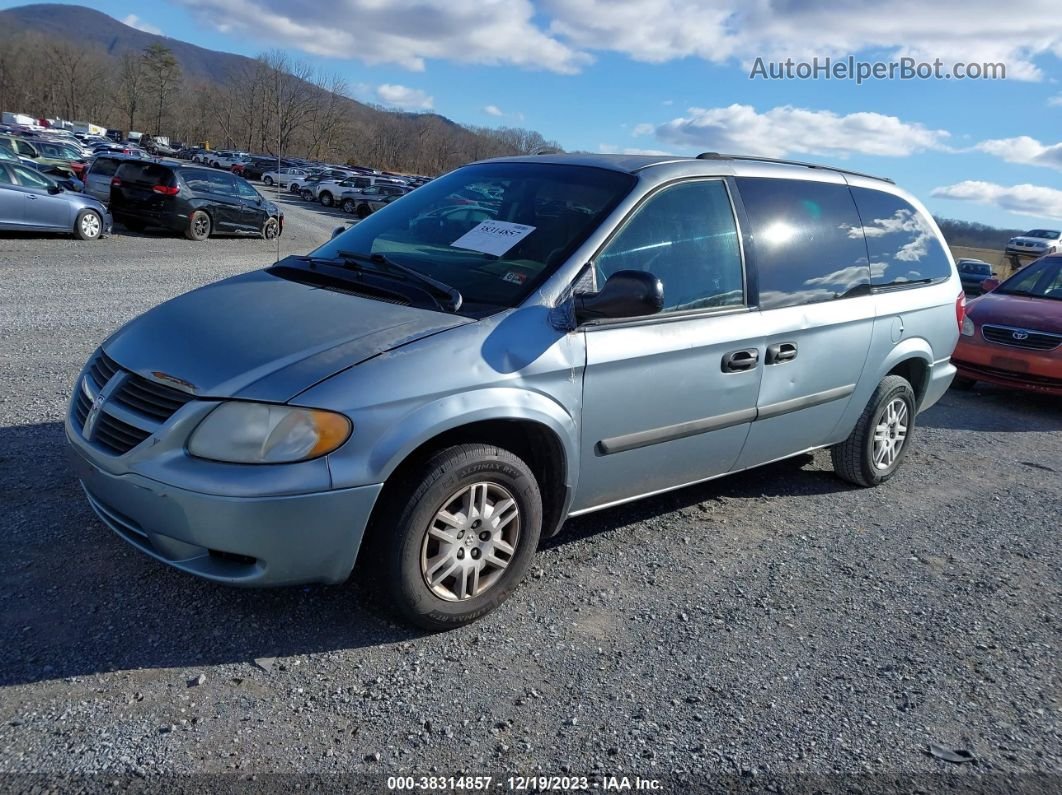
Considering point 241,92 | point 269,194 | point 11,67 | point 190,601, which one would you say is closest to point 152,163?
point 190,601

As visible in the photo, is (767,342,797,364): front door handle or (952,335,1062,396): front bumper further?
(952,335,1062,396): front bumper

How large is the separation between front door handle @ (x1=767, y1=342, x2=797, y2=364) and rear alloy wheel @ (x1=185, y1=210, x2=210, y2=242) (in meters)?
17.3

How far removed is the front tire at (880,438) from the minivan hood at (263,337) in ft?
9.99

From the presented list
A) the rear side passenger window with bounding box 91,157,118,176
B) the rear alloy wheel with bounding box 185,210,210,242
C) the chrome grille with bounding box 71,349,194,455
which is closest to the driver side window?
the chrome grille with bounding box 71,349,194,455

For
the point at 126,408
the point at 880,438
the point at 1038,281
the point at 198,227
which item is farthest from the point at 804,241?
the point at 198,227

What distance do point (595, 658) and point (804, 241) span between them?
2.58m

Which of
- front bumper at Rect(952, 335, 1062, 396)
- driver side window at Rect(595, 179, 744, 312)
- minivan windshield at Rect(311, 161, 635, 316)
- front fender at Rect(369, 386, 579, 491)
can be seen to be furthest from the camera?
front bumper at Rect(952, 335, 1062, 396)

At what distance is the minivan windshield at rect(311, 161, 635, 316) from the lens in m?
3.62

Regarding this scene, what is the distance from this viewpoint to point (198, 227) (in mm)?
18984

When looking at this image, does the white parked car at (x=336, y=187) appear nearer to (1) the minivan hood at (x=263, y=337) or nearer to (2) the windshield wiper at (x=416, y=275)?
(2) the windshield wiper at (x=416, y=275)

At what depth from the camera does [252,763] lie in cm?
252

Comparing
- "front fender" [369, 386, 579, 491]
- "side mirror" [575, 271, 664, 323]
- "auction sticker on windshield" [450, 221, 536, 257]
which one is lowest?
"front fender" [369, 386, 579, 491]

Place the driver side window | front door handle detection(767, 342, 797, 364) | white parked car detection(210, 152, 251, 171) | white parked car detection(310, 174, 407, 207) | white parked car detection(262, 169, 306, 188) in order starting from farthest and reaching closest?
white parked car detection(210, 152, 251, 171)
white parked car detection(262, 169, 306, 188)
white parked car detection(310, 174, 407, 207)
front door handle detection(767, 342, 797, 364)
the driver side window

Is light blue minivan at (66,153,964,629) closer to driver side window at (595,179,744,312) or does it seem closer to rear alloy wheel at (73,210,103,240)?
driver side window at (595,179,744,312)
